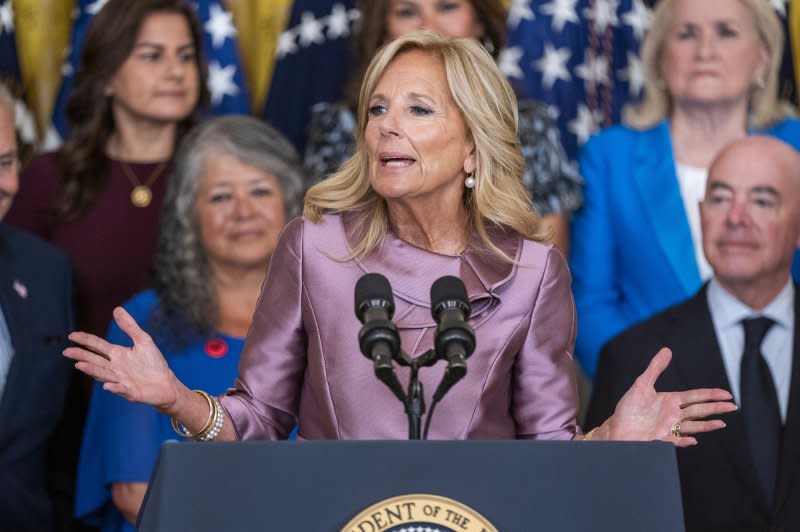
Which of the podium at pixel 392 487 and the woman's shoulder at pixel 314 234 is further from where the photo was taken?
the woman's shoulder at pixel 314 234

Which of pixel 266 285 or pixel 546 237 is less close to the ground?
pixel 546 237

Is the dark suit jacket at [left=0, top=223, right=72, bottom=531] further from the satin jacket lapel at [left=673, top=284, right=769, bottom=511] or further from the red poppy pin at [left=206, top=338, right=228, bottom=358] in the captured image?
the satin jacket lapel at [left=673, top=284, right=769, bottom=511]

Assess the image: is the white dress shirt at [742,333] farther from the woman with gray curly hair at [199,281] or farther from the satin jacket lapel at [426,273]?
the satin jacket lapel at [426,273]

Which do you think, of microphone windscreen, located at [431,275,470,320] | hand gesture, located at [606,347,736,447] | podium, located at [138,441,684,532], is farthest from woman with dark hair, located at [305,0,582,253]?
podium, located at [138,441,684,532]

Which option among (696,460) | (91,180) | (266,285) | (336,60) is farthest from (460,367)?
(336,60)

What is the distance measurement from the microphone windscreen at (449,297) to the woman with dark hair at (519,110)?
2.38 metres

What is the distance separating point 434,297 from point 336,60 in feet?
11.5

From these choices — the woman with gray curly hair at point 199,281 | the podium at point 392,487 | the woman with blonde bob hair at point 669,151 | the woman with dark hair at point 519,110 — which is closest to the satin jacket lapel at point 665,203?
the woman with blonde bob hair at point 669,151

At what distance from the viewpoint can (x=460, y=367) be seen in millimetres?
2340

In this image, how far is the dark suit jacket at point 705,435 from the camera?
4172 mm

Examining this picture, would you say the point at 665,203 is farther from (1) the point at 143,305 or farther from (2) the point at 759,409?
(1) the point at 143,305

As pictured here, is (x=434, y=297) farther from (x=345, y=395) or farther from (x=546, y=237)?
(x=546, y=237)

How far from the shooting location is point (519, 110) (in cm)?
493

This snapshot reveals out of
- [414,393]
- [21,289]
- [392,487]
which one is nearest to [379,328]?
[414,393]
